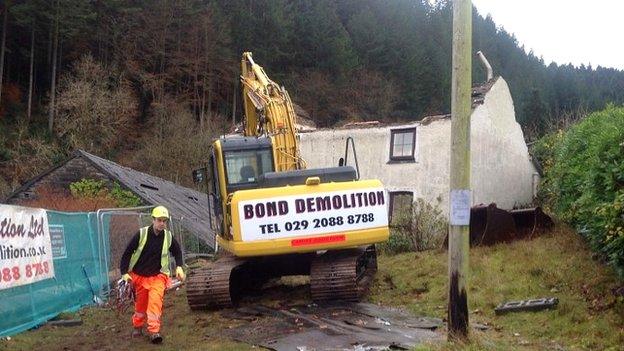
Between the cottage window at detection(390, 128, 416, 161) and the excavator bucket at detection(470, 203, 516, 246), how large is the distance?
1126 cm

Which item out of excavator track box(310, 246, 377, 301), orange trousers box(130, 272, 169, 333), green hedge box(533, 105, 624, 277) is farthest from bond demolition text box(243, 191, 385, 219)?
green hedge box(533, 105, 624, 277)

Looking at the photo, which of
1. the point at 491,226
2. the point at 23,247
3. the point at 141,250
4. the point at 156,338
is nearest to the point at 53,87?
the point at 491,226

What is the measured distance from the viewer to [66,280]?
Answer: 38.4 ft

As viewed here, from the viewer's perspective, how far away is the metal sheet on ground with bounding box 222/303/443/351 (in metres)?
8.59

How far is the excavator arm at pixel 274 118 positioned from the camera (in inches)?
583

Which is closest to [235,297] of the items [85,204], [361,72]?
[85,204]

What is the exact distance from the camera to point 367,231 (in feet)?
40.0

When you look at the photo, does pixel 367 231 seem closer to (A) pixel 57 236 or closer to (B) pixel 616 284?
(B) pixel 616 284

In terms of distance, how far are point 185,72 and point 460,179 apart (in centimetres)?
4518

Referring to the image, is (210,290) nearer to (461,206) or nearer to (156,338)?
(156,338)

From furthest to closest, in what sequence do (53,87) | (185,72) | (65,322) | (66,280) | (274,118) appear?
(185,72) < (53,87) < (274,118) < (66,280) < (65,322)

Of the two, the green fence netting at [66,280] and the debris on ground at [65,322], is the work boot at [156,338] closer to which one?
the green fence netting at [66,280]

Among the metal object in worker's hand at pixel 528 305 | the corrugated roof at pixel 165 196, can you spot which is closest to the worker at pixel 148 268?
the metal object in worker's hand at pixel 528 305

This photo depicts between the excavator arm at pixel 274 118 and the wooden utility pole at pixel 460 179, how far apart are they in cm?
630
